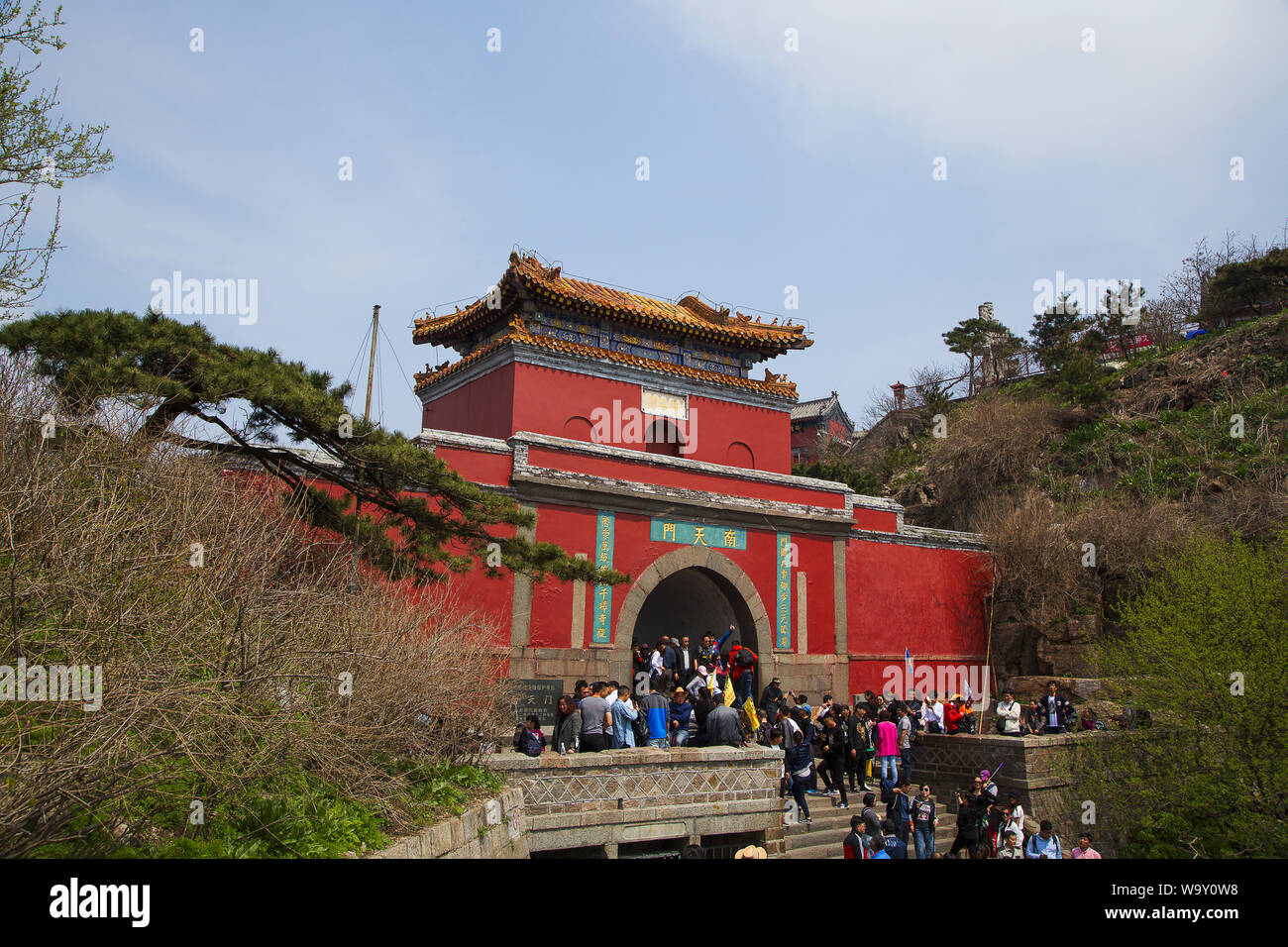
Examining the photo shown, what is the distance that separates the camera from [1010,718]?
1434 cm

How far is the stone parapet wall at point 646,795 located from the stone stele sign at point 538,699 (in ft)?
9.07

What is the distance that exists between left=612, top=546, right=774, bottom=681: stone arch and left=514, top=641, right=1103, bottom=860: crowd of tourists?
2.28ft

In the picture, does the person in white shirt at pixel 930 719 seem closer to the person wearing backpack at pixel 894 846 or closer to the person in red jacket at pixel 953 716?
the person in red jacket at pixel 953 716

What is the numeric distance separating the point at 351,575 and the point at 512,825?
9.73 feet

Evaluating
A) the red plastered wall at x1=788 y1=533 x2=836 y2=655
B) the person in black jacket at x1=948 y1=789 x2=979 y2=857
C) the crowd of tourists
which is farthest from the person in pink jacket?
the red plastered wall at x1=788 y1=533 x2=836 y2=655

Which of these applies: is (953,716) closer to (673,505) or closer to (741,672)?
(741,672)

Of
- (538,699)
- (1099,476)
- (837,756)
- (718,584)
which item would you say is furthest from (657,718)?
(1099,476)

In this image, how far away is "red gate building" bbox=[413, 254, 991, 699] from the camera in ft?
51.8

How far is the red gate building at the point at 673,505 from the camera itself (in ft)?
51.8

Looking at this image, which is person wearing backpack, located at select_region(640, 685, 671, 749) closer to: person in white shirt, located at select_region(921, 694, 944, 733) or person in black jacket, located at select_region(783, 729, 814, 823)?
person in black jacket, located at select_region(783, 729, 814, 823)

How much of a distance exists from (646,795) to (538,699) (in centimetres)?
319

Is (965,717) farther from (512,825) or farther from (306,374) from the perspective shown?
(306,374)

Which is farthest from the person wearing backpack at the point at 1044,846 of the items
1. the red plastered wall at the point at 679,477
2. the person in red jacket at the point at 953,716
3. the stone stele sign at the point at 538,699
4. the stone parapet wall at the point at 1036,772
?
the red plastered wall at the point at 679,477
